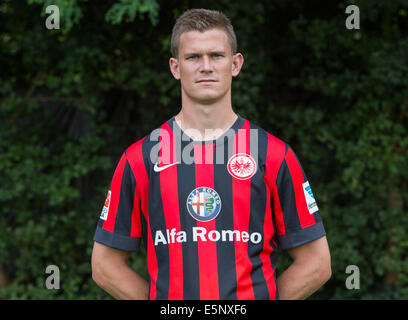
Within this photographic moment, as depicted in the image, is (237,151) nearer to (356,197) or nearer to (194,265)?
(194,265)

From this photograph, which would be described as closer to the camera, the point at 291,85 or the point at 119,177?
the point at 119,177

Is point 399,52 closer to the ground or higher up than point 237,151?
higher up

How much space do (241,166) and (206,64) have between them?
0.44m

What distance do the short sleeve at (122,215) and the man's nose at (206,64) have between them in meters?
0.51

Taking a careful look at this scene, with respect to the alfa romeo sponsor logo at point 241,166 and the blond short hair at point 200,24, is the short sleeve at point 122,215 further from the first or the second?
the blond short hair at point 200,24

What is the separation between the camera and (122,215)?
2314 millimetres

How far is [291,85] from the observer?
4715mm

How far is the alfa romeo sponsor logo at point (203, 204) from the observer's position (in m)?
2.16

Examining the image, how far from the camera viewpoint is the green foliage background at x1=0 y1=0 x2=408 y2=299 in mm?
4344

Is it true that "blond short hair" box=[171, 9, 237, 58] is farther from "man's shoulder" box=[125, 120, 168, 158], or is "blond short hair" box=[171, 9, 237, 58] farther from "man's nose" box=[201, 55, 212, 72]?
"man's shoulder" box=[125, 120, 168, 158]

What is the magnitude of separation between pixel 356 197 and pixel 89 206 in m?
2.27
